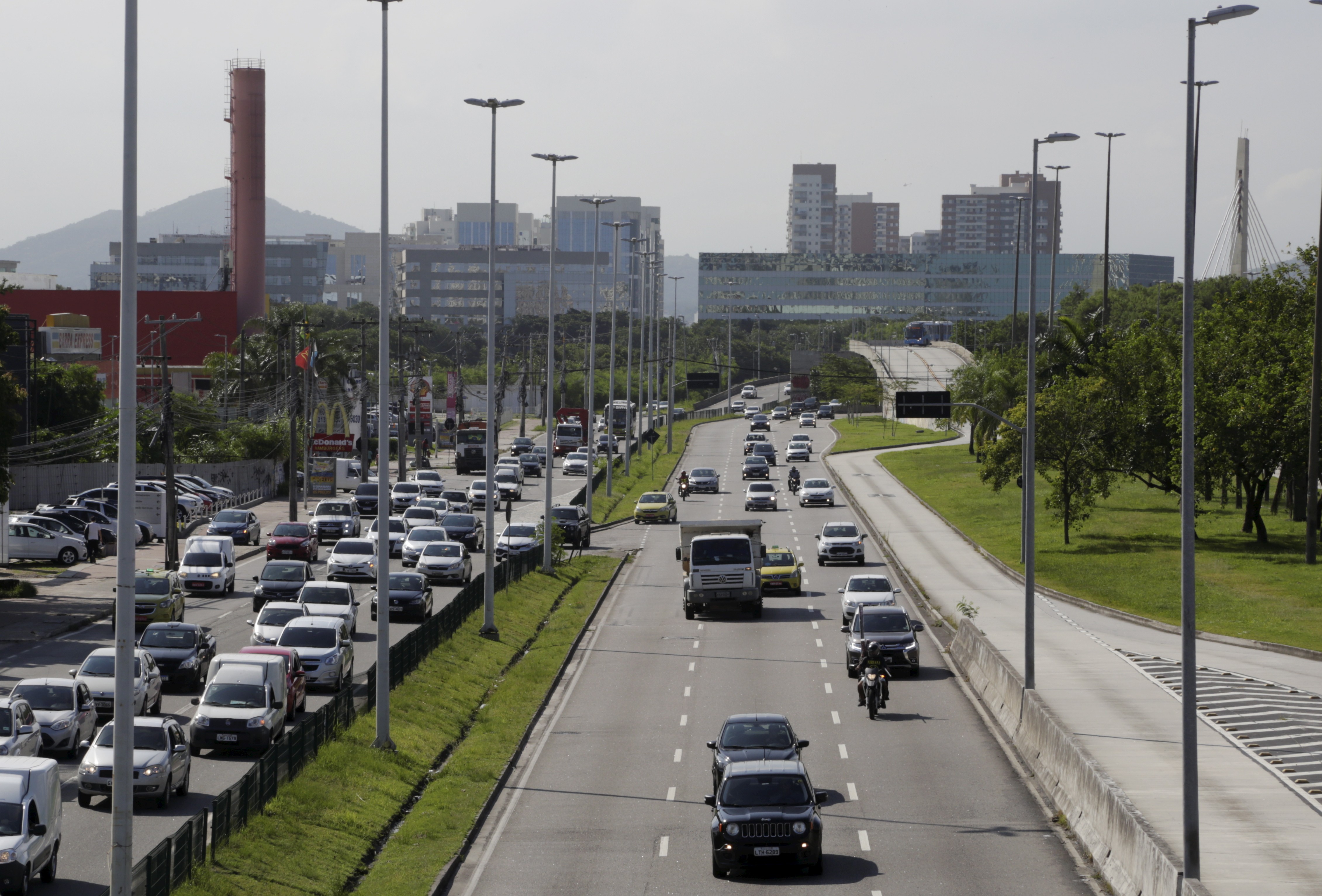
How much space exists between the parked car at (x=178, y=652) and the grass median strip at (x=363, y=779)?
4.63 metres

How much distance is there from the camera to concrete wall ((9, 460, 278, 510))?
76125 mm

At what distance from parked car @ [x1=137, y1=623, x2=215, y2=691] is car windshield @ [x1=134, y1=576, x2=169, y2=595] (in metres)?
7.23

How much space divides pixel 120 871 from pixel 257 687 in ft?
40.6

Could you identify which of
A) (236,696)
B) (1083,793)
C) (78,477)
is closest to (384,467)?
(236,696)

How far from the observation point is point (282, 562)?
1864 inches

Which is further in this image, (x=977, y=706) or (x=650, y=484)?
(x=650, y=484)

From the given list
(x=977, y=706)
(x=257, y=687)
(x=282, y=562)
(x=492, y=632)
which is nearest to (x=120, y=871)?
(x=257, y=687)

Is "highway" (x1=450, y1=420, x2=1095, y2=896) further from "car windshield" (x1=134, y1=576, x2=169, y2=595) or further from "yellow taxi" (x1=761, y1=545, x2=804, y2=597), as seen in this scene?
"car windshield" (x1=134, y1=576, x2=169, y2=595)

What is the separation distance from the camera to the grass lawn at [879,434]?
12519cm

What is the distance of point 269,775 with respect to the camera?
2377 cm

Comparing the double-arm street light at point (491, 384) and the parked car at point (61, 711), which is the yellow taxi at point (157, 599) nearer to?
the double-arm street light at point (491, 384)

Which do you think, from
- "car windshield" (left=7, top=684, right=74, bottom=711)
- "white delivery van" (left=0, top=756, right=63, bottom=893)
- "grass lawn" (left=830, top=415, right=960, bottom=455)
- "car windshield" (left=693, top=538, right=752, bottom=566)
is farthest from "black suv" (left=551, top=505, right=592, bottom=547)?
"grass lawn" (left=830, top=415, right=960, bottom=455)

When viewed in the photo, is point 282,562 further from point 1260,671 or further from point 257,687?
point 1260,671

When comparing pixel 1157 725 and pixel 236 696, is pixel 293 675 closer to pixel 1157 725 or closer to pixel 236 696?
pixel 236 696
